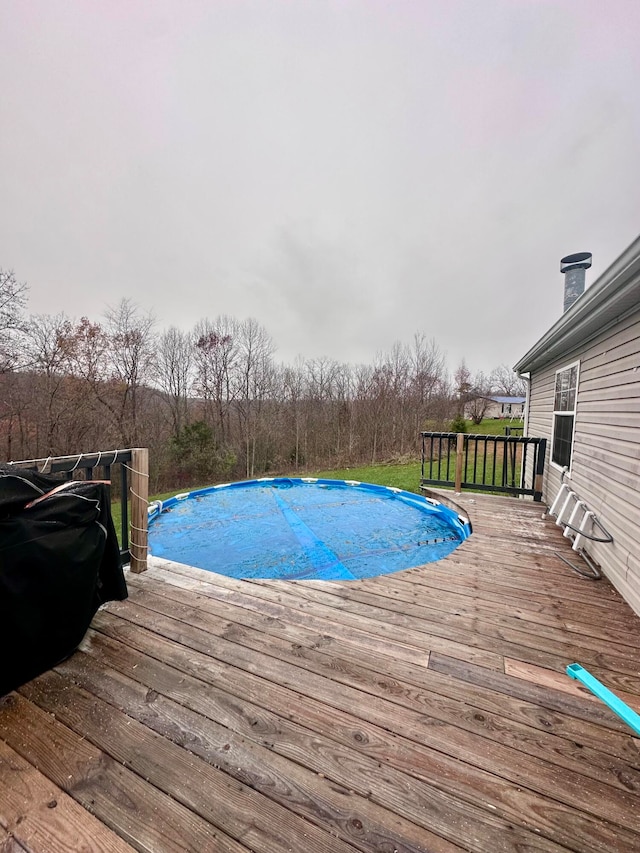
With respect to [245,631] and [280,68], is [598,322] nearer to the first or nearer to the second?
[245,631]

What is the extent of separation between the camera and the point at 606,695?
142cm

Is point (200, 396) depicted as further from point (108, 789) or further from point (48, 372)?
point (108, 789)

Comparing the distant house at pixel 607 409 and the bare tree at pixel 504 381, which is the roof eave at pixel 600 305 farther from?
the bare tree at pixel 504 381

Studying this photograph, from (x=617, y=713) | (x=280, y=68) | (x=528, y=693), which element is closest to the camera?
(x=617, y=713)

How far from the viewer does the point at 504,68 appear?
21.5ft

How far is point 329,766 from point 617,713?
118cm

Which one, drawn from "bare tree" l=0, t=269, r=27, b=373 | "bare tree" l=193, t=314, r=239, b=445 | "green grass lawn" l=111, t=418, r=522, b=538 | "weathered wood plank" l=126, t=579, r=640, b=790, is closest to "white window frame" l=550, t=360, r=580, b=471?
"green grass lawn" l=111, t=418, r=522, b=538

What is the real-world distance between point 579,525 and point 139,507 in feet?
13.3

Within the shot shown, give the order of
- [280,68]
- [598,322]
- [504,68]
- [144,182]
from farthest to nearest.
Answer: [144,182] → [280,68] → [504,68] → [598,322]

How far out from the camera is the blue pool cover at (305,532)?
14.5 feet

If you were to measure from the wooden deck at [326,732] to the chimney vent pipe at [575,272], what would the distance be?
5.08m

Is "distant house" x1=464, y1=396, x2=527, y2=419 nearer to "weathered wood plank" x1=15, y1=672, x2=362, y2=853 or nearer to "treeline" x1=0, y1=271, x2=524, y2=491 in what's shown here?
"treeline" x1=0, y1=271, x2=524, y2=491

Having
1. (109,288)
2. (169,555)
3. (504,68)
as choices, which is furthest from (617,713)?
(109,288)

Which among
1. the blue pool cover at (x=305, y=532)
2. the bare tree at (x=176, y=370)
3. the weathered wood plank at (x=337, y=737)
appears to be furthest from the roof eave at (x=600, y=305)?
the bare tree at (x=176, y=370)
